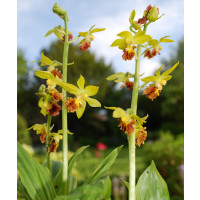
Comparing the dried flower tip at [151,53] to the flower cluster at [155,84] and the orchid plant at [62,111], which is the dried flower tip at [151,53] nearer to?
the flower cluster at [155,84]

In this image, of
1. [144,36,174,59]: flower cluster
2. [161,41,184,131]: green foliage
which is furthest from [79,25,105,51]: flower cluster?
[161,41,184,131]: green foliage

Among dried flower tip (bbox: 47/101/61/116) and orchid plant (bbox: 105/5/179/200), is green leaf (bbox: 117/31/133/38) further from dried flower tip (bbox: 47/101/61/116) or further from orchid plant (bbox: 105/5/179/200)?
dried flower tip (bbox: 47/101/61/116)

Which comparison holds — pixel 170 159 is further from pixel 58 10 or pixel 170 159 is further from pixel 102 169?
pixel 58 10

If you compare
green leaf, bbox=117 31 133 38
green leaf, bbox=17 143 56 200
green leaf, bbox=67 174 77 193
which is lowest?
green leaf, bbox=67 174 77 193

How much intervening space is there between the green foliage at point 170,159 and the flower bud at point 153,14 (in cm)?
213

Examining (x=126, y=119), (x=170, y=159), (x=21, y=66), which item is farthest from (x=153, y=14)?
(x=21, y=66)

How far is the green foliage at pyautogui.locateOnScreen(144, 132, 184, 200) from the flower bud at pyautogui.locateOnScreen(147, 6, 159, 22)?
213 centimetres

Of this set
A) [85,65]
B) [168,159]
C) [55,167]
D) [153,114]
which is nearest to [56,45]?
[85,65]

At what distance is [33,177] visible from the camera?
902 mm

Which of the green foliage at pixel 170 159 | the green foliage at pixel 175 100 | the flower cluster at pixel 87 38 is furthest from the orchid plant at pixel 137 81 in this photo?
the green foliage at pixel 175 100

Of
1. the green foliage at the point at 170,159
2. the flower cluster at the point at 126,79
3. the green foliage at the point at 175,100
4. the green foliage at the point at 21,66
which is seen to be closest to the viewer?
the flower cluster at the point at 126,79

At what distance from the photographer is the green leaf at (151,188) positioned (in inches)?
39.8

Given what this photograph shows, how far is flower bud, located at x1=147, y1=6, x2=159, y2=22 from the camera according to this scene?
0.92 metres
